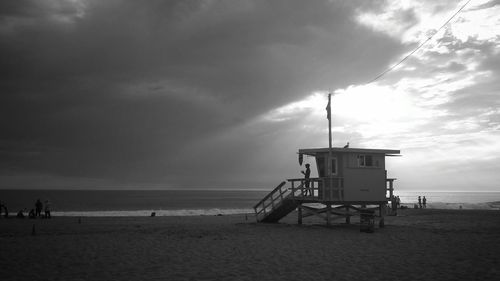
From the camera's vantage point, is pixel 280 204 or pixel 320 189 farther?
pixel 280 204

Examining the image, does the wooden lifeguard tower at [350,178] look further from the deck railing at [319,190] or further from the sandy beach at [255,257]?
the sandy beach at [255,257]

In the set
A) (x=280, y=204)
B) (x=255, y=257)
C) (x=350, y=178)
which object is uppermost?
(x=350, y=178)

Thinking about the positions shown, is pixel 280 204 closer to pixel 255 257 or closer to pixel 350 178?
pixel 350 178

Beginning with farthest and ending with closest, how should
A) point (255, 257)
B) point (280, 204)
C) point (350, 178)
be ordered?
point (280, 204) → point (350, 178) → point (255, 257)

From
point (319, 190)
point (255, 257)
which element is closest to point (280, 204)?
point (319, 190)

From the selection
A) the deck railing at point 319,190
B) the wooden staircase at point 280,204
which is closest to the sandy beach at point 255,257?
the deck railing at point 319,190

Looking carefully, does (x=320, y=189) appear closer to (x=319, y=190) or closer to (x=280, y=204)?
(x=319, y=190)

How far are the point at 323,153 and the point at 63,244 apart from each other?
1461 centimetres

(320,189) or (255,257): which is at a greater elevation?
(320,189)

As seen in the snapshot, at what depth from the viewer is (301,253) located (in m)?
14.4

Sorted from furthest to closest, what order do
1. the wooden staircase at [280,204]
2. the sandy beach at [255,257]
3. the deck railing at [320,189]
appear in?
Answer: the wooden staircase at [280,204], the deck railing at [320,189], the sandy beach at [255,257]

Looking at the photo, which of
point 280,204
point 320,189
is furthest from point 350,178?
point 280,204

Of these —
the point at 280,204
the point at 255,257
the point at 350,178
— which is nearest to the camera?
the point at 255,257

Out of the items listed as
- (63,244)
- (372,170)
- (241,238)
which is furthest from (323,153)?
(63,244)
